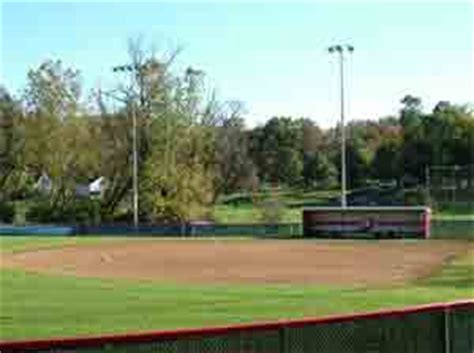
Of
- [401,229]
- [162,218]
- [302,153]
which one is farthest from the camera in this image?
[302,153]

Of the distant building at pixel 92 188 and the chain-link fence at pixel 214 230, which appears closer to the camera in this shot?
the chain-link fence at pixel 214 230

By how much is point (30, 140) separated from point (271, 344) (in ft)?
313

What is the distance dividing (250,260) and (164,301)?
69.8 ft

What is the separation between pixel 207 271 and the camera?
43594mm

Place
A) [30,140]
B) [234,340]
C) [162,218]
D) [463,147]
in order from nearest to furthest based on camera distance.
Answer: [234,340]
[162,218]
[30,140]
[463,147]

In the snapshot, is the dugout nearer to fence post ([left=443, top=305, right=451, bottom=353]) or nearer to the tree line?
the tree line

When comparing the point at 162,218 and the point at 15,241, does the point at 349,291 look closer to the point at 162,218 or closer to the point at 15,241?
the point at 15,241

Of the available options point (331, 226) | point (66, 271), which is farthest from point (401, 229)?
point (66, 271)

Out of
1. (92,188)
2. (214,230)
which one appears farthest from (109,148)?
(214,230)

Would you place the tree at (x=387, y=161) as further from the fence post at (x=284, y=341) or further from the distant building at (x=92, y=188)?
the fence post at (x=284, y=341)

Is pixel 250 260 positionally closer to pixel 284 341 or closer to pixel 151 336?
pixel 284 341

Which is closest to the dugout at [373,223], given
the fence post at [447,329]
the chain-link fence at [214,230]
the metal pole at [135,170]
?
the chain-link fence at [214,230]

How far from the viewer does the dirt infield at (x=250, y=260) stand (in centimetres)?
4112

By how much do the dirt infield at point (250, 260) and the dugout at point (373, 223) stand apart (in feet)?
14.8
